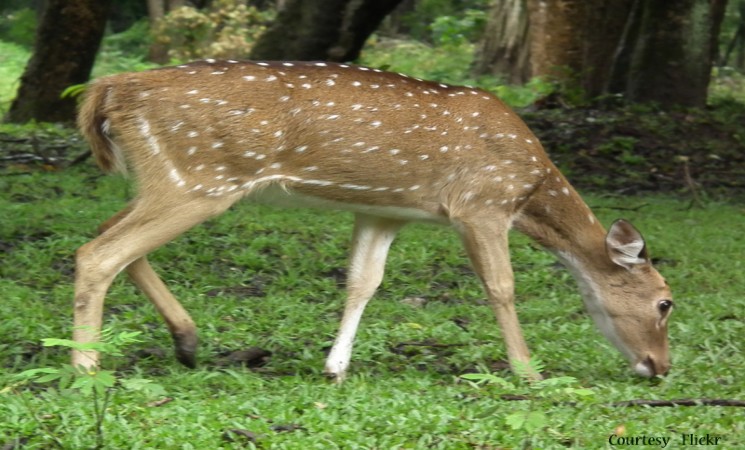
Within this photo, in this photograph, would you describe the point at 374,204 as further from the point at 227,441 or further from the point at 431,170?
the point at 227,441

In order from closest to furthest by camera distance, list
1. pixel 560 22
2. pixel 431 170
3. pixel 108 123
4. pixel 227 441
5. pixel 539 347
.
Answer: pixel 227 441, pixel 108 123, pixel 431 170, pixel 539 347, pixel 560 22

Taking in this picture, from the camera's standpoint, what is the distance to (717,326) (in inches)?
283

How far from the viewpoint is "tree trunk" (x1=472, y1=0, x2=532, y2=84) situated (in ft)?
67.4

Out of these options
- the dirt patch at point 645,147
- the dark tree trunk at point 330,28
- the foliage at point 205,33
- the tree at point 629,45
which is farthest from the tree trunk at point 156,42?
the dark tree trunk at point 330,28

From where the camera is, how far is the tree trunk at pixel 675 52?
1412 centimetres

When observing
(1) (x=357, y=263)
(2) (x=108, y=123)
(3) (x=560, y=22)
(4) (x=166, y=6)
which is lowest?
(4) (x=166, y=6)

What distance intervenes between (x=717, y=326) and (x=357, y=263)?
2181 millimetres

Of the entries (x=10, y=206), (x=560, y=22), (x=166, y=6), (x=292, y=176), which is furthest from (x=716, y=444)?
(x=166, y=6)

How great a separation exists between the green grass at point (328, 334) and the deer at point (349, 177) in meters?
0.32

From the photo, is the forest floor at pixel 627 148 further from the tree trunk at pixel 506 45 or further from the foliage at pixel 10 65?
the foliage at pixel 10 65

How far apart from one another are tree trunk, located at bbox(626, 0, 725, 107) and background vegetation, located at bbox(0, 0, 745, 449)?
3.25ft

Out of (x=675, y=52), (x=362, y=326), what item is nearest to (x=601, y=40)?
(x=675, y=52)

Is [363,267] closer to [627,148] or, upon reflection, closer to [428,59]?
[627,148]

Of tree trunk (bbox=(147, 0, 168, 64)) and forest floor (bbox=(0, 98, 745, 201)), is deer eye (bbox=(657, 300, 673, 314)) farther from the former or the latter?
tree trunk (bbox=(147, 0, 168, 64))
